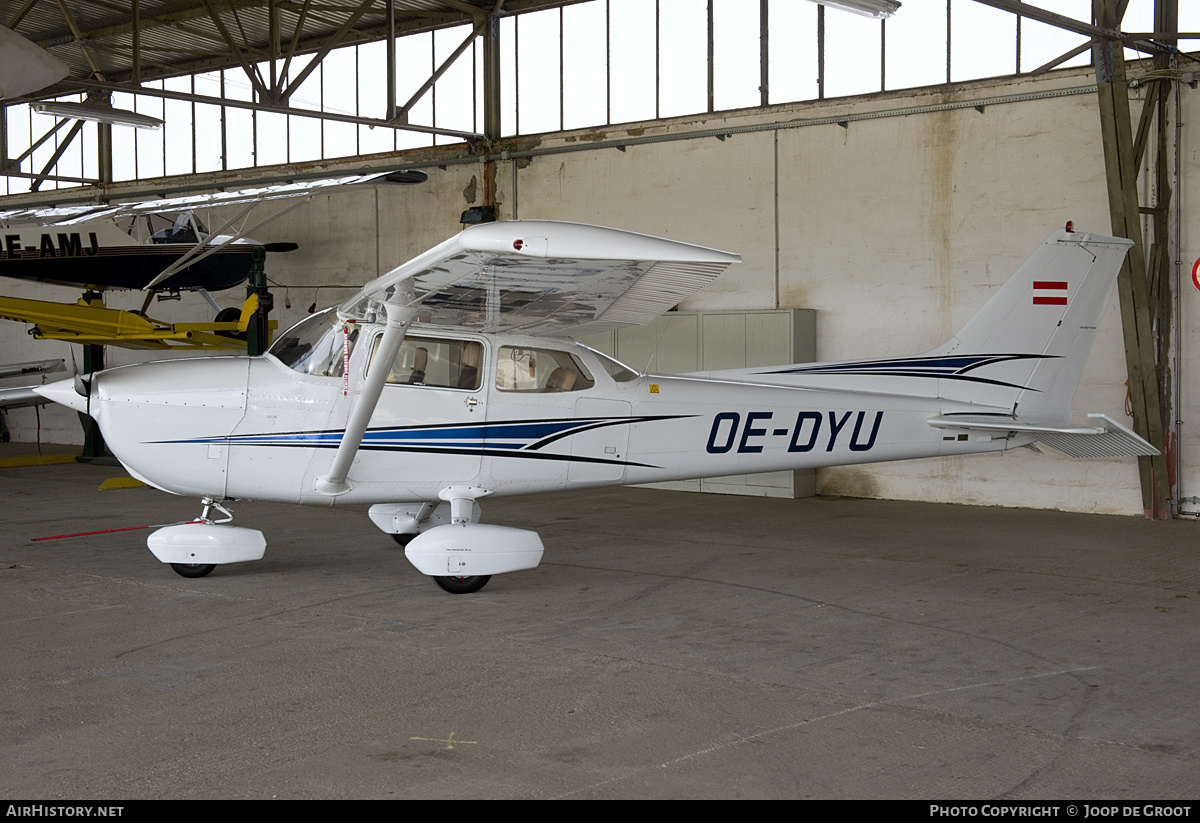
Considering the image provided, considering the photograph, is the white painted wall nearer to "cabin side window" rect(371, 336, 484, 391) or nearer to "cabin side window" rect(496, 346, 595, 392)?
"cabin side window" rect(496, 346, 595, 392)

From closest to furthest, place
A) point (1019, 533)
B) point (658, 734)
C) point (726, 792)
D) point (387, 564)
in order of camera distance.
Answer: point (726, 792) < point (658, 734) < point (387, 564) < point (1019, 533)

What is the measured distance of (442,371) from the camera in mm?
7152

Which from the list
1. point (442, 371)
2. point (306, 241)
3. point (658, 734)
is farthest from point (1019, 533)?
point (306, 241)

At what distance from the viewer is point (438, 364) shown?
7152mm

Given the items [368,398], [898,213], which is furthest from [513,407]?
[898,213]

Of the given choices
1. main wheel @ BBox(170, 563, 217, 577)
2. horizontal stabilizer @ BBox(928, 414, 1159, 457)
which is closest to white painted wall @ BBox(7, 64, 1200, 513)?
horizontal stabilizer @ BBox(928, 414, 1159, 457)

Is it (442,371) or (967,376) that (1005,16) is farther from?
(442,371)

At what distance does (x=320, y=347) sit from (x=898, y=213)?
23.6ft

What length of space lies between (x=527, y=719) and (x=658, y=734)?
1.79ft

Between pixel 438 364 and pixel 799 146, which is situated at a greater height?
pixel 799 146

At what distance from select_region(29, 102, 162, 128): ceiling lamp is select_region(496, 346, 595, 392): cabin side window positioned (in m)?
8.88

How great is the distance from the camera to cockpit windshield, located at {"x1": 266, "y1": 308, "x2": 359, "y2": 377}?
698 centimetres

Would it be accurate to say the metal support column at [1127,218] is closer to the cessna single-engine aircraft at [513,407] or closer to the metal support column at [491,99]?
the cessna single-engine aircraft at [513,407]

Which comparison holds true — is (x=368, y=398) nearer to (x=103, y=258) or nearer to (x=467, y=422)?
(x=467, y=422)
